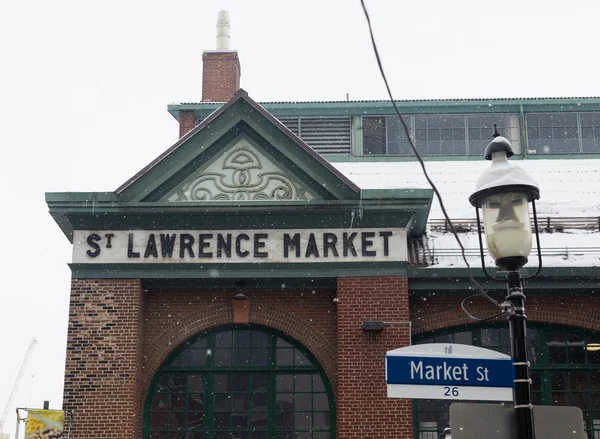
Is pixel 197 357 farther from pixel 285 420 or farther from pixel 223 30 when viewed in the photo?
pixel 223 30

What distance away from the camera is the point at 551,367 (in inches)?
672

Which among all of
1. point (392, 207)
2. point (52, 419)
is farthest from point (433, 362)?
point (52, 419)

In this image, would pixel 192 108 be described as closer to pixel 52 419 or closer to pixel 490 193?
pixel 52 419

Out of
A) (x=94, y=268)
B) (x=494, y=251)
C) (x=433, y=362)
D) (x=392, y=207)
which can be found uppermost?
(x=392, y=207)

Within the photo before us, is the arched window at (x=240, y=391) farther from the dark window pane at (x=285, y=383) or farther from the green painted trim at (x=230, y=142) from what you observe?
the green painted trim at (x=230, y=142)

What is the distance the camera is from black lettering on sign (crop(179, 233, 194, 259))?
17.2 meters

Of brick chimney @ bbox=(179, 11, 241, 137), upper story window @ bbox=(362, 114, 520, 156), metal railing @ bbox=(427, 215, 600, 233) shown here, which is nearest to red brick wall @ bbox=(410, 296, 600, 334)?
metal railing @ bbox=(427, 215, 600, 233)

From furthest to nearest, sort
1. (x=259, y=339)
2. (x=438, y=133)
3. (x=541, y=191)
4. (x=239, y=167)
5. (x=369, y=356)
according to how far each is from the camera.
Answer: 1. (x=438, y=133)
2. (x=541, y=191)
3. (x=239, y=167)
4. (x=259, y=339)
5. (x=369, y=356)

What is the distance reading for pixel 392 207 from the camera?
1689cm

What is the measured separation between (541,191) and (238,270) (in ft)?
26.1

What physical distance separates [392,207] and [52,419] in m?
7.35

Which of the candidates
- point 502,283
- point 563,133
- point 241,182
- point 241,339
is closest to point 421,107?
point 563,133

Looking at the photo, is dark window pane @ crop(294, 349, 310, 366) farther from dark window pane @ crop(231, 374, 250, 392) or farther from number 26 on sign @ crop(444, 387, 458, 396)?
number 26 on sign @ crop(444, 387, 458, 396)

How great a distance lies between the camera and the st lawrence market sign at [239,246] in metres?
17.1
